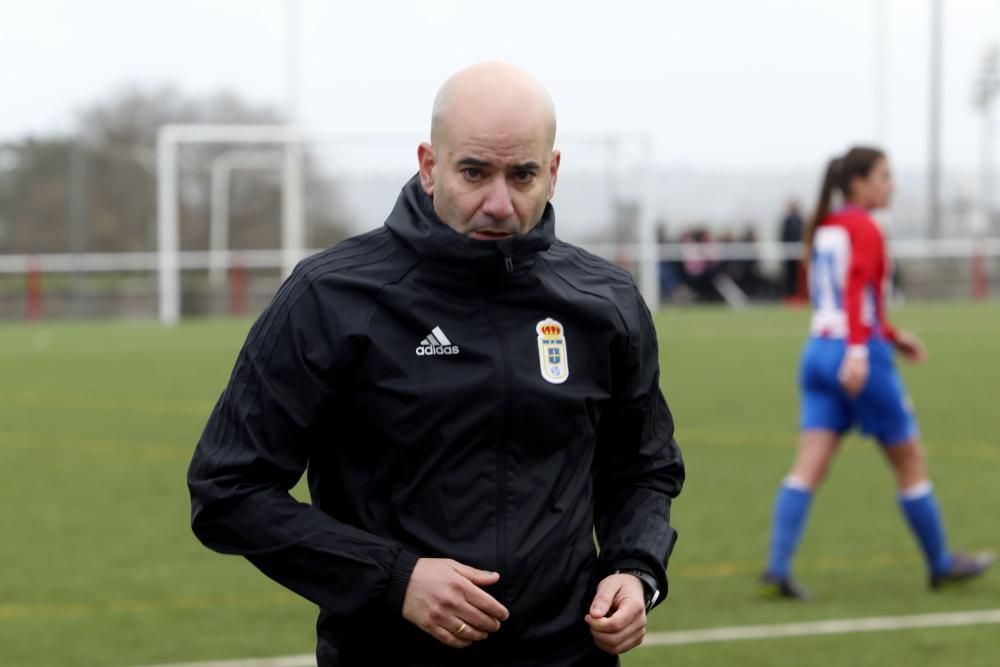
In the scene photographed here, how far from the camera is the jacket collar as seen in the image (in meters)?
2.93

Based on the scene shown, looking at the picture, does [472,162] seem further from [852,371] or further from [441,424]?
[852,371]

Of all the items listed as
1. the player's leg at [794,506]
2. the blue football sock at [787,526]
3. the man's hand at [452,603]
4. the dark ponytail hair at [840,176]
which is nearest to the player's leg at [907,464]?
the player's leg at [794,506]

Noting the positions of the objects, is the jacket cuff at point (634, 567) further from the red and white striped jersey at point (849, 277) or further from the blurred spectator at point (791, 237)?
the blurred spectator at point (791, 237)

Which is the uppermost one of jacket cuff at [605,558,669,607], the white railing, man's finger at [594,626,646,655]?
jacket cuff at [605,558,669,607]

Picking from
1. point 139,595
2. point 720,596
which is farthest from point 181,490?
point 720,596

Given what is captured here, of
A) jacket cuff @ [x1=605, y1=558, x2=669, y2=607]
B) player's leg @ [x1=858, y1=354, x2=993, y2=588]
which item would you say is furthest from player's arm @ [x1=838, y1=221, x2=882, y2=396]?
jacket cuff @ [x1=605, y1=558, x2=669, y2=607]

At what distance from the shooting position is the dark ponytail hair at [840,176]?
7.43 m

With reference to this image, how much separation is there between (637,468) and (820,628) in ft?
12.8

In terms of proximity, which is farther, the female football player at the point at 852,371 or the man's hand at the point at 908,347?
the man's hand at the point at 908,347

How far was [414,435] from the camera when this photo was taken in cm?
292

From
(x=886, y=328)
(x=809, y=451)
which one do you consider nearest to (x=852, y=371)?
(x=886, y=328)

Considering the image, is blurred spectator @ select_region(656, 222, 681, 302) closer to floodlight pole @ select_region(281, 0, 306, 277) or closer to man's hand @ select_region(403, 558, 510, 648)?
floodlight pole @ select_region(281, 0, 306, 277)

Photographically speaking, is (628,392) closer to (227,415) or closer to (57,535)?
(227,415)

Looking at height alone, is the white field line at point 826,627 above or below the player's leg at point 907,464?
below
